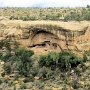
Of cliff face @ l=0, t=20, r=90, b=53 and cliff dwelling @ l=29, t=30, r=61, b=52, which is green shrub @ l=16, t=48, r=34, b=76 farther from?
cliff face @ l=0, t=20, r=90, b=53

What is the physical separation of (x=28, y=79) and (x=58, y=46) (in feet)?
21.4

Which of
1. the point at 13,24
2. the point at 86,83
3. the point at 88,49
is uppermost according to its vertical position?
the point at 13,24

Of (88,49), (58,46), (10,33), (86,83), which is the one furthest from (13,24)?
(86,83)

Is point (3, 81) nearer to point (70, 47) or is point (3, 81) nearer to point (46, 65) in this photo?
point (46, 65)

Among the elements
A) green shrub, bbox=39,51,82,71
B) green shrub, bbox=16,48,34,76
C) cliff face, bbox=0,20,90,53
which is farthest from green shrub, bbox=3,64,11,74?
cliff face, bbox=0,20,90,53

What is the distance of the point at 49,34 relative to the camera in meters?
45.2

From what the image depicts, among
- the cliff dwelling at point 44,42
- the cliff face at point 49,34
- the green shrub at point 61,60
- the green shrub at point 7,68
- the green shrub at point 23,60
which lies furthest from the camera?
the cliff dwelling at point 44,42

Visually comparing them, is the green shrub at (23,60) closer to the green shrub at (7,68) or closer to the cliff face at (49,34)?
the green shrub at (7,68)

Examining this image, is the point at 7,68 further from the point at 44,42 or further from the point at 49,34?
the point at 49,34

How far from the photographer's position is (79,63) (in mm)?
40406

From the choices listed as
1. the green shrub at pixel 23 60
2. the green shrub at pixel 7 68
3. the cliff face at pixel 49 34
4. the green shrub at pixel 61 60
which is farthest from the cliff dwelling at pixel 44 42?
the green shrub at pixel 7 68

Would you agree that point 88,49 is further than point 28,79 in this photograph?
Yes

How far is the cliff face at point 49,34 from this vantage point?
142 ft

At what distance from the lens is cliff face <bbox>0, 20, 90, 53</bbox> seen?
4325 cm
